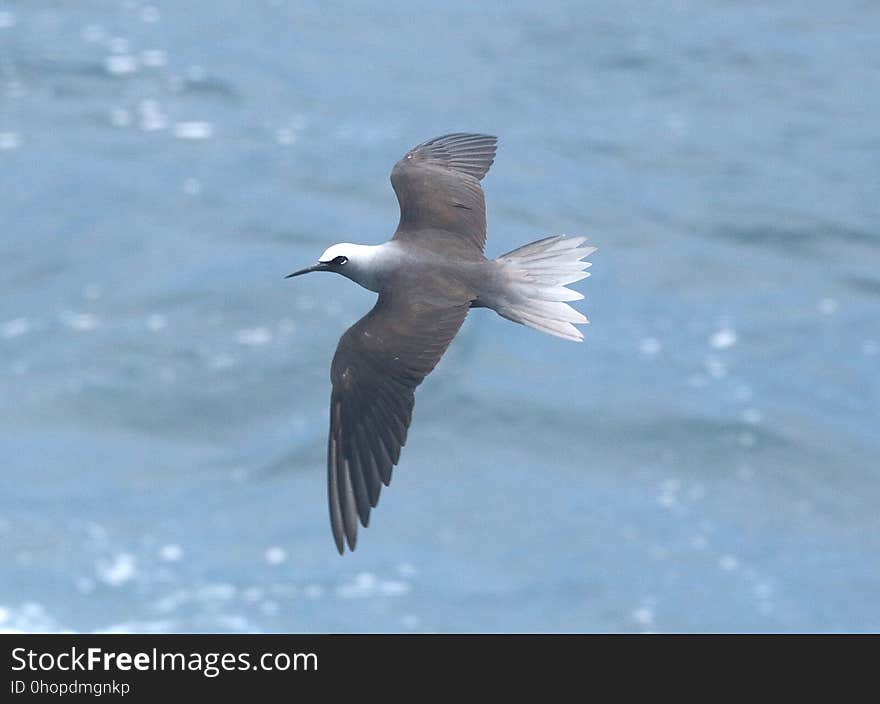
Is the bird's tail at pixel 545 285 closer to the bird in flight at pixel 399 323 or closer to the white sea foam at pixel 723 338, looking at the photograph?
the bird in flight at pixel 399 323

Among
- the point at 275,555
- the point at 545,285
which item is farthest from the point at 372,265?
the point at 275,555

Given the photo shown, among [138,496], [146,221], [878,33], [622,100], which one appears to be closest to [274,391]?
[138,496]

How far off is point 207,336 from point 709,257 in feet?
23.0

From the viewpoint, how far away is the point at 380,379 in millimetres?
9180

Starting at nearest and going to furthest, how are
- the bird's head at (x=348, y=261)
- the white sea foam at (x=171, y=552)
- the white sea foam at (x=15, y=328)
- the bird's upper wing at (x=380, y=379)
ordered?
the bird's upper wing at (x=380, y=379) → the bird's head at (x=348, y=261) → the white sea foam at (x=171, y=552) → the white sea foam at (x=15, y=328)

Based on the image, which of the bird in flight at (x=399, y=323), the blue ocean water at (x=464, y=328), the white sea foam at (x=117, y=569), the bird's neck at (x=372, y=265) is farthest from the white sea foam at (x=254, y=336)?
the bird's neck at (x=372, y=265)

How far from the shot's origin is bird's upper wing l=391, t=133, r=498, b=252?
9.99m

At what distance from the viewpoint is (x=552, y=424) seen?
19.3 meters

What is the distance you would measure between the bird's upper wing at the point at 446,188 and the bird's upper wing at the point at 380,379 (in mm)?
799

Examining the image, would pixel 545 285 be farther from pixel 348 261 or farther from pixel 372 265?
pixel 348 261

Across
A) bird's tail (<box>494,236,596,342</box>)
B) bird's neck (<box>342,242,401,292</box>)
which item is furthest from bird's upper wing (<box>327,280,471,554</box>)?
bird's tail (<box>494,236,596,342</box>)

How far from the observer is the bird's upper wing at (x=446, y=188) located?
9992 millimetres

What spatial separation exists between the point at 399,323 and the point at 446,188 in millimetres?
1506

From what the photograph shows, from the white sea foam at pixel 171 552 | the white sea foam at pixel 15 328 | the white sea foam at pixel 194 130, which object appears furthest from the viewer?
the white sea foam at pixel 194 130
